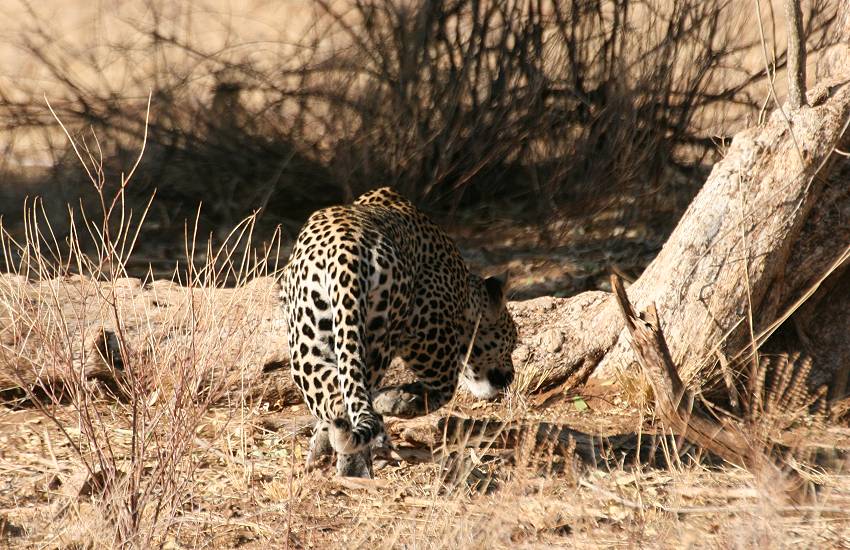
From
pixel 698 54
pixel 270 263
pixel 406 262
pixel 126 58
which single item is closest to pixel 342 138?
pixel 270 263

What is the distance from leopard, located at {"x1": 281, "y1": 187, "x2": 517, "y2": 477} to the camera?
19.0 feet

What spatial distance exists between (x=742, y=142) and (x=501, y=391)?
2.38 meters

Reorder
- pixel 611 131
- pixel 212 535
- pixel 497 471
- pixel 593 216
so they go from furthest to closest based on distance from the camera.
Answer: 1. pixel 593 216
2. pixel 611 131
3. pixel 497 471
4. pixel 212 535

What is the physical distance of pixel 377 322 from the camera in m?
6.18

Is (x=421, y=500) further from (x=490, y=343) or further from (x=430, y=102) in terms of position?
(x=430, y=102)

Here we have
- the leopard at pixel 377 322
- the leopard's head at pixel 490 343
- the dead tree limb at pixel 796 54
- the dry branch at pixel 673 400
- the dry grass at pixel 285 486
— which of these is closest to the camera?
the dry grass at pixel 285 486

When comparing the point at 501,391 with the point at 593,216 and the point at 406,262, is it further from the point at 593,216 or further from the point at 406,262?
the point at 593,216

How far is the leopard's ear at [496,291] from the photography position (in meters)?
7.73

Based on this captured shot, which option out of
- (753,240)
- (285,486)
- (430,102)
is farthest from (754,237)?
(430,102)

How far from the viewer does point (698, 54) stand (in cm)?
1037

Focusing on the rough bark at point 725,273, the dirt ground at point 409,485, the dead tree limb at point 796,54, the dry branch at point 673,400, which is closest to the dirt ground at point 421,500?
the dirt ground at point 409,485

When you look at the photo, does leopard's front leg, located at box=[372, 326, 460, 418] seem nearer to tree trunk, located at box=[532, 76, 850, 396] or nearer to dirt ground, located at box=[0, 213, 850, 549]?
dirt ground, located at box=[0, 213, 850, 549]

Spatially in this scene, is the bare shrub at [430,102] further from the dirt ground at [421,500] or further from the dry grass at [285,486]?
the dry grass at [285,486]

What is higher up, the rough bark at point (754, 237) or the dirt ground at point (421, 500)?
the rough bark at point (754, 237)
